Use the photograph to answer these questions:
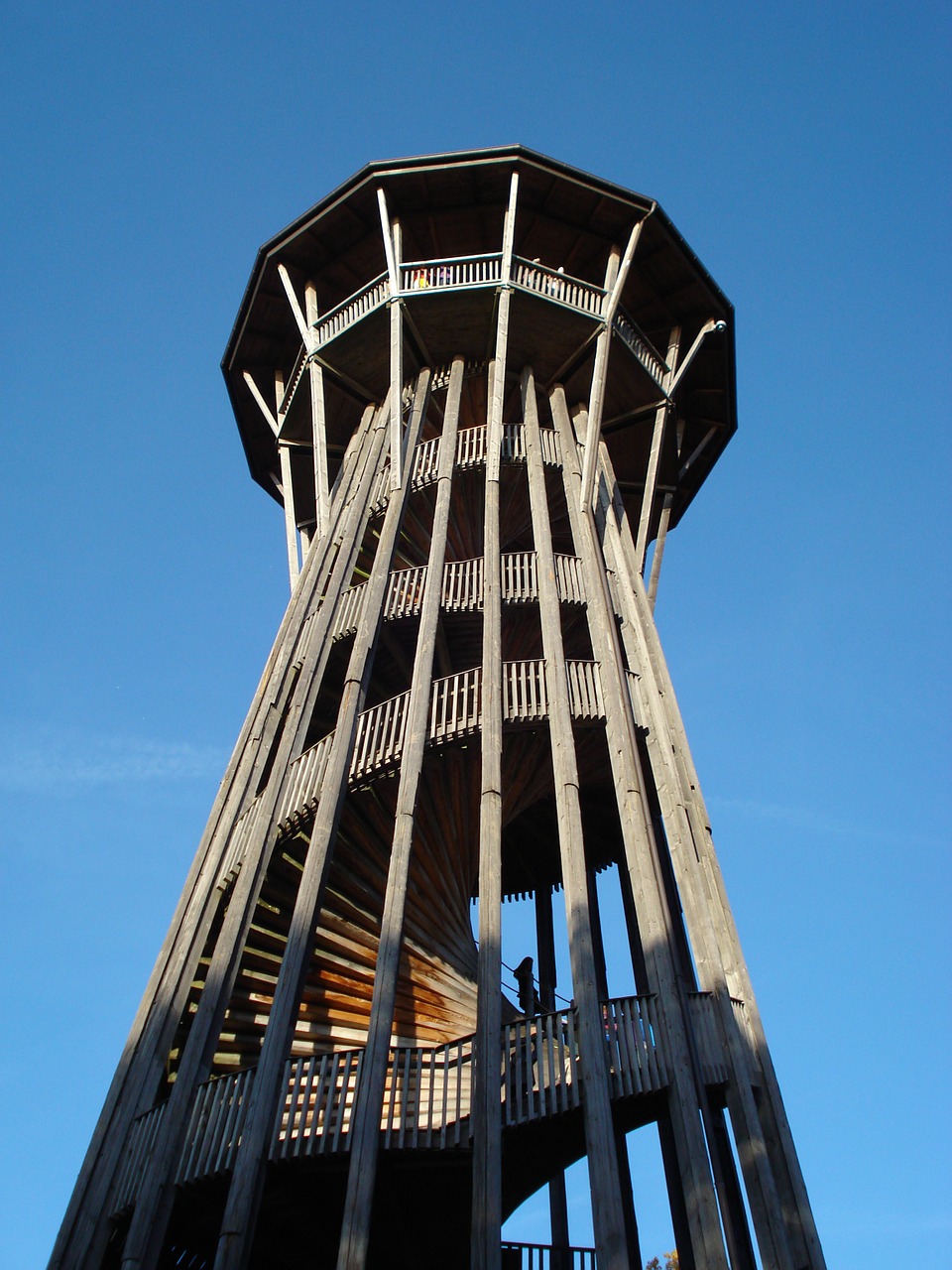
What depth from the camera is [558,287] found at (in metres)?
16.5

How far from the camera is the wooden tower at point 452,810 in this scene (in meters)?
9.17

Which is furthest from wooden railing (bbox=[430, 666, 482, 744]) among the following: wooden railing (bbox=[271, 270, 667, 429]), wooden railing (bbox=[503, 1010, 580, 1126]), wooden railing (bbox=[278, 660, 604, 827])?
wooden railing (bbox=[271, 270, 667, 429])

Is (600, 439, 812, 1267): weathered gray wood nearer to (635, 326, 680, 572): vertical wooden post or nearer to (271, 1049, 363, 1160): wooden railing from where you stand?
(635, 326, 680, 572): vertical wooden post

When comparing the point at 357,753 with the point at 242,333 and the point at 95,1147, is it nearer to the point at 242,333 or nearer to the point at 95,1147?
the point at 95,1147

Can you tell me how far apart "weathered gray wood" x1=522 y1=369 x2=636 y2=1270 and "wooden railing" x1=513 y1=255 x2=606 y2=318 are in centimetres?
433

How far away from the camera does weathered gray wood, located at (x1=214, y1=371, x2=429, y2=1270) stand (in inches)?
329

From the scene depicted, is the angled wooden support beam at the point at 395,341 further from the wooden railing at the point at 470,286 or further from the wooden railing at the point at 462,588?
the wooden railing at the point at 462,588

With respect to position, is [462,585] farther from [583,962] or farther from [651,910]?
[583,962]

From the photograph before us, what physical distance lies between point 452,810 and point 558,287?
8211 mm

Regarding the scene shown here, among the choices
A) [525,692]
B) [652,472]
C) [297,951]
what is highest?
[652,472]

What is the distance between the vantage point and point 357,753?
12.0m

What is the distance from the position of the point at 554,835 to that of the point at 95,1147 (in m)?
8.58

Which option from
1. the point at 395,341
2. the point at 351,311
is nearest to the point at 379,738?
the point at 395,341

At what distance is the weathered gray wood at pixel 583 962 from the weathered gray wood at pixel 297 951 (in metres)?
2.04
